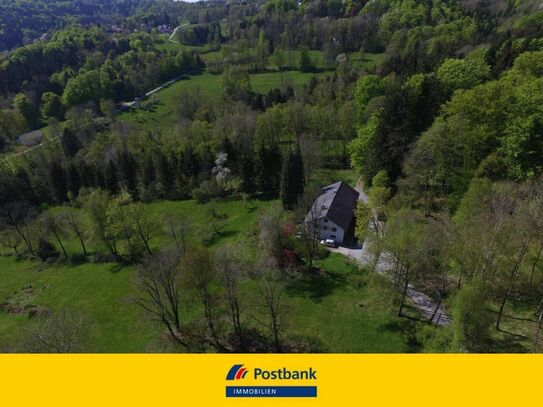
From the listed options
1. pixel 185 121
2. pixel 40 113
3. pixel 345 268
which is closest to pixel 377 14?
pixel 185 121

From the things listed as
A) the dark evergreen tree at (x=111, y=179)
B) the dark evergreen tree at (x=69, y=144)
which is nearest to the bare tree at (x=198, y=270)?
the dark evergreen tree at (x=111, y=179)

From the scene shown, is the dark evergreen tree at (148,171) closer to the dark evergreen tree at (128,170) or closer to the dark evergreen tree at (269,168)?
the dark evergreen tree at (128,170)

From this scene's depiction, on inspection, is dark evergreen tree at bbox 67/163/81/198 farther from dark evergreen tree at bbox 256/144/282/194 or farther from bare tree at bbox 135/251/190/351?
bare tree at bbox 135/251/190/351

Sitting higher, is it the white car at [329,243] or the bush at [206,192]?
the white car at [329,243]

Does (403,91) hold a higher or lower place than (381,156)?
higher

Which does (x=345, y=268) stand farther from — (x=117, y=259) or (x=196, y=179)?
(x=196, y=179)

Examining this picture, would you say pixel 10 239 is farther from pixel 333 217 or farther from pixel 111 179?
pixel 333 217
